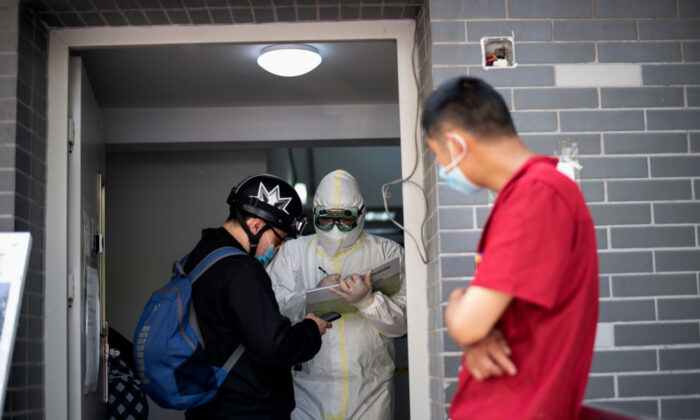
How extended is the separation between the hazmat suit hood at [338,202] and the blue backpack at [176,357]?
124 cm

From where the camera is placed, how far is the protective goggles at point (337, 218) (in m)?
4.10

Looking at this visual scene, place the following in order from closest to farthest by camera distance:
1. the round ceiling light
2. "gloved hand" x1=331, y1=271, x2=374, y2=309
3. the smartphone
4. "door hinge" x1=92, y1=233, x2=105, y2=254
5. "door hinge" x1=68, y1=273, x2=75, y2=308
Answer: "door hinge" x1=68, y1=273, x2=75, y2=308, the smartphone, "gloved hand" x1=331, y1=271, x2=374, y2=309, "door hinge" x1=92, y1=233, x2=105, y2=254, the round ceiling light

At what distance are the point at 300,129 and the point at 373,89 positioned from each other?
2.05 ft

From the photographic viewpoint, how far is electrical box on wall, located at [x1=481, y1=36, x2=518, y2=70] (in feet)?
9.74

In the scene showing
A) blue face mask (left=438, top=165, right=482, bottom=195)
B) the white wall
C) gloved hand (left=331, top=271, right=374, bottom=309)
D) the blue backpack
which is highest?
the white wall

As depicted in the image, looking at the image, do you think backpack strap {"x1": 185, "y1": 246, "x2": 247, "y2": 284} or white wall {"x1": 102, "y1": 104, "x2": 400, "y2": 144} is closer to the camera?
backpack strap {"x1": 185, "y1": 246, "x2": 247, "y2": 284}

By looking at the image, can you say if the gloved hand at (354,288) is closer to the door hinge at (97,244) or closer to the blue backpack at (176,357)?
the blue backpack at (176,357)

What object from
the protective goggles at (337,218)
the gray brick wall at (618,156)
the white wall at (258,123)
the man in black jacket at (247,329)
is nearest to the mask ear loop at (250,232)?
the man in black jacket at (247,329)

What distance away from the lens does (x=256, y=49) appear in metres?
4.49

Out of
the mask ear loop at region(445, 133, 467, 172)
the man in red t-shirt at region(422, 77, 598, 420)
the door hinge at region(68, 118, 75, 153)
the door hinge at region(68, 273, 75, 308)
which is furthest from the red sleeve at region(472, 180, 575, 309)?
the door hinge at region(68, 118, 75, 153)

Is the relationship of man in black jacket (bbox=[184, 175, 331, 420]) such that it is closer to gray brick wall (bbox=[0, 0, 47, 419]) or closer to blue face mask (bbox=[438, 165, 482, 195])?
gray brick wall (bbox=[0, 0, 47, 419])

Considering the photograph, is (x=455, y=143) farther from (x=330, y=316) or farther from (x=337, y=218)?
(x=337, y=218)

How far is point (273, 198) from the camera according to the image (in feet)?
10.5

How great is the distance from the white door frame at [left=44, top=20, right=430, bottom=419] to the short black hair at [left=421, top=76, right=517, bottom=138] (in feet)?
4.96
